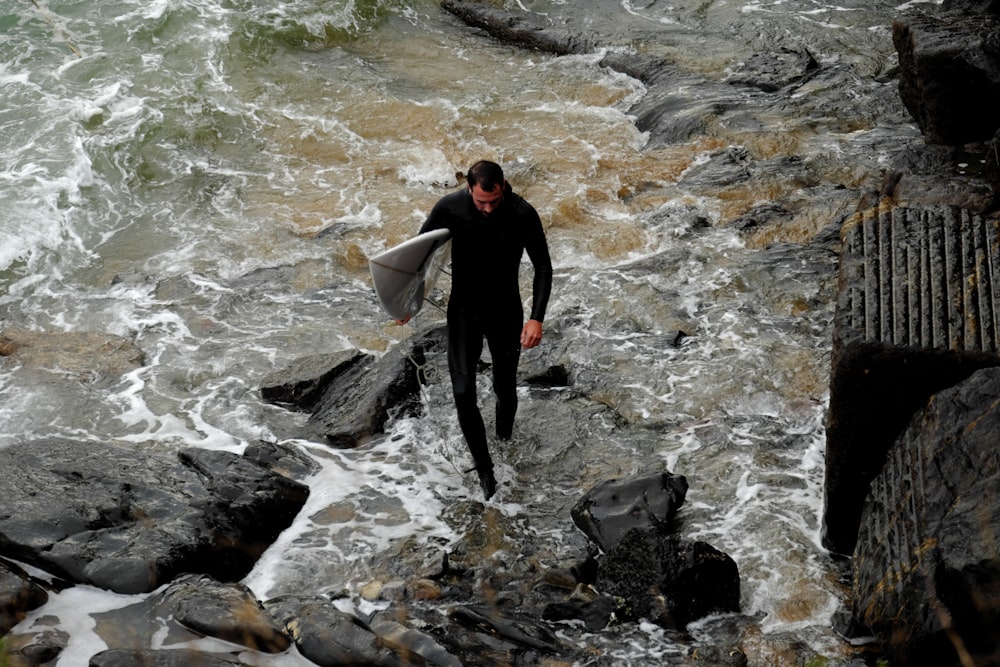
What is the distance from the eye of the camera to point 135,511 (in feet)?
17.5

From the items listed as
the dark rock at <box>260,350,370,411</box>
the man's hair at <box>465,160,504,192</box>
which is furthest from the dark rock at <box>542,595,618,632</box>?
the dark rock at <box>260,350,370,411</box>

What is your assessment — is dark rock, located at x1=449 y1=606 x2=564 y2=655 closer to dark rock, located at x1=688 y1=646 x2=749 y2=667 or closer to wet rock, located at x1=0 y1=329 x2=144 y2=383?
dark rock, located at x1=688 y1=646 x2=749 y2=667

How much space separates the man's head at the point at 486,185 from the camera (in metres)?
5.11

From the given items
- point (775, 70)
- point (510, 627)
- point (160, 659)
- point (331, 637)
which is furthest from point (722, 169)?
point (160, 659)

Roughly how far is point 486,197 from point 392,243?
4.91 m

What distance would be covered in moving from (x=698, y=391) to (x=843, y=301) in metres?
2.49

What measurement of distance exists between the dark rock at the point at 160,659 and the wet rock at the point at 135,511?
66 centimetres

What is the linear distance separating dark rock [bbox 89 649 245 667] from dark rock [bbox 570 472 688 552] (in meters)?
2.12

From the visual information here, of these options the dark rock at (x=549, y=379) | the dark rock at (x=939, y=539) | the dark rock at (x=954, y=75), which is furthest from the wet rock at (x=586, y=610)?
the dark rock at (x=954, y=75)

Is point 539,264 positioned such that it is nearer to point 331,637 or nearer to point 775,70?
point 331,637

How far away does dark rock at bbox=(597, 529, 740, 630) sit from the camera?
4648 mm

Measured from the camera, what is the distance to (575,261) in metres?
9.26

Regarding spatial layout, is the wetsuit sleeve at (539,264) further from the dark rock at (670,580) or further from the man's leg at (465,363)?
the dark rock at (670,580)

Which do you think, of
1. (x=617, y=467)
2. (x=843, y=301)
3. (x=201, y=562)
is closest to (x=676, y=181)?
(x=617, y=467)
